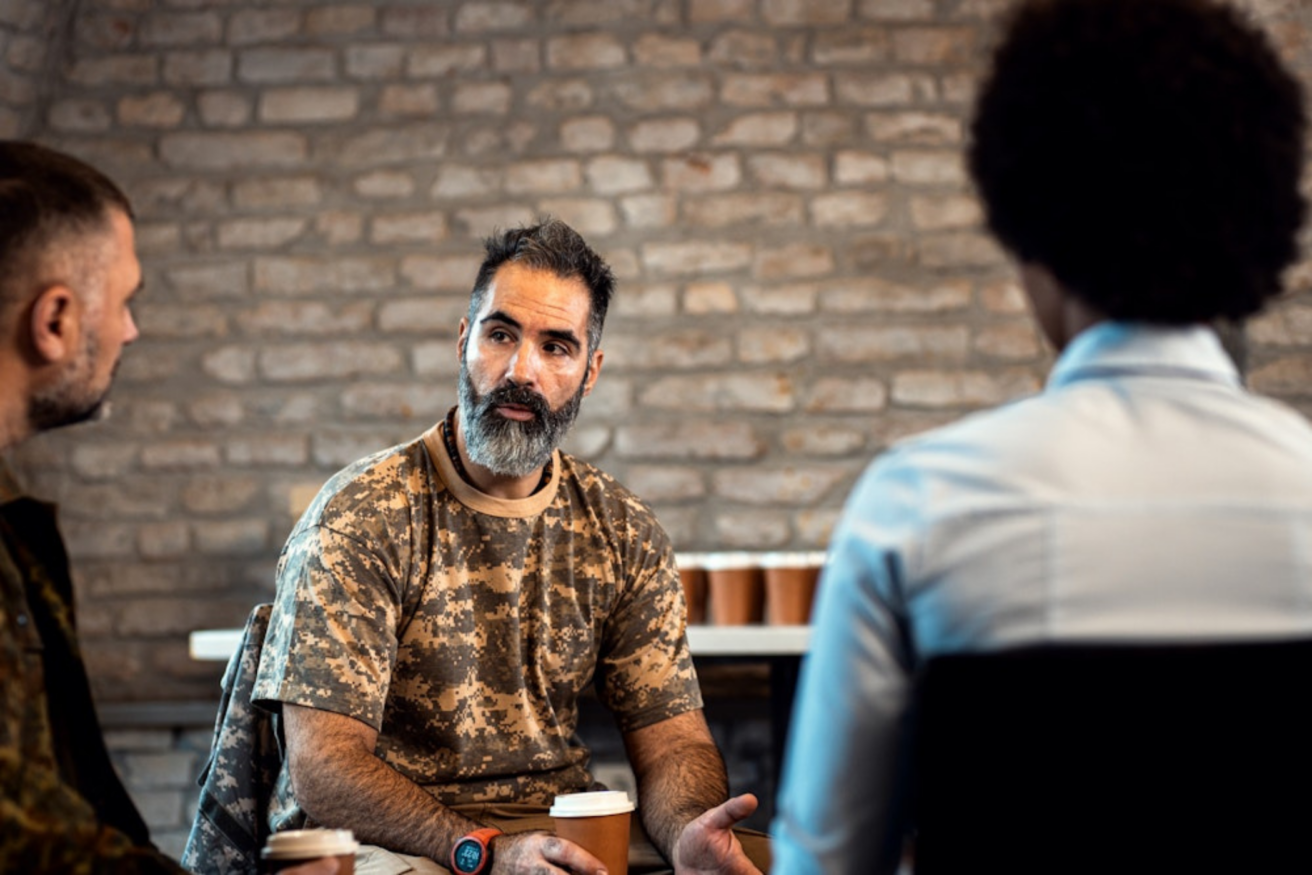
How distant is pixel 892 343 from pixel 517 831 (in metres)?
2.70

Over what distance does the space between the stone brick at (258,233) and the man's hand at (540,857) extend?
10.1ft

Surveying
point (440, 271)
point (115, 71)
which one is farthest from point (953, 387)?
point (115, 71)

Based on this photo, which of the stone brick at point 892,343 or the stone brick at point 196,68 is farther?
the stone brick at point 196,68

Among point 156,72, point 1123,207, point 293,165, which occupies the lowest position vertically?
point 1123,207

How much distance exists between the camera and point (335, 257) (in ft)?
15.0

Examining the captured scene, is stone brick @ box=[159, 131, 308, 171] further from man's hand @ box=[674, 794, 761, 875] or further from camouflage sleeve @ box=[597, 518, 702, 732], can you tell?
man's hand @ box=[674, 794, 761, 875]

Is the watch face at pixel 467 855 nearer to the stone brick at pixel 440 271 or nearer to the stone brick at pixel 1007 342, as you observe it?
the stone brick at pixel 440 271

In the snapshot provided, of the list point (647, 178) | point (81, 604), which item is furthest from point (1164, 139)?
point (81, 604)

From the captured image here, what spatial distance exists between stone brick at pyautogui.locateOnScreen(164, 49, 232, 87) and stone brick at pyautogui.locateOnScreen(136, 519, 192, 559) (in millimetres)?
1468

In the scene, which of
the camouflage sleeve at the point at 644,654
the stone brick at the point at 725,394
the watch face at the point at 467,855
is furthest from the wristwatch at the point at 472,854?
the stone brick at the point at 725,394

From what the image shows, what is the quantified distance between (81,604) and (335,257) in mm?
1393

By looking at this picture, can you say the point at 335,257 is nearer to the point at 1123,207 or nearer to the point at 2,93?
the point at 2,93

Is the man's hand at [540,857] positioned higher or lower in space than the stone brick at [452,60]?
lower

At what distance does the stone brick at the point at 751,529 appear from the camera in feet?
14.6
